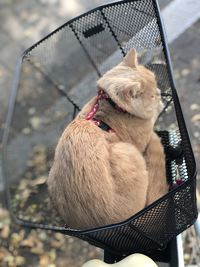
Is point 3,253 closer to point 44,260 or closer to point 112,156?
point 44,260

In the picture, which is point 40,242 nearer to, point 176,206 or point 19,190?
point 19,190

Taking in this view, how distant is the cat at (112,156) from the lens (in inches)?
77.7

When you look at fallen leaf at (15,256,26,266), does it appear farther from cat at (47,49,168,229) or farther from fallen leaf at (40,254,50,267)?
cat at (47,49,168,229)

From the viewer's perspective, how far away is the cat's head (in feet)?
7.26

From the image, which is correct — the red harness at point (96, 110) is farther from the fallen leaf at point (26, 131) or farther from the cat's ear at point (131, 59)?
the fallen leaf at point (26, 131)

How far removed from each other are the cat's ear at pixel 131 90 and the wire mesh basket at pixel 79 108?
173 millimetres

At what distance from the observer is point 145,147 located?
2.33m

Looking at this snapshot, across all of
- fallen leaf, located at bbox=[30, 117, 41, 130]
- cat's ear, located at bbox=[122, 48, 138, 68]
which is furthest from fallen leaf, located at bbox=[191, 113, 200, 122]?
fallen leaf, located at bbox=[30, 117, 41, 130]

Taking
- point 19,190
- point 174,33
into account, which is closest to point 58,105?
point 19,190

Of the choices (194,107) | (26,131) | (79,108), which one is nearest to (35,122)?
(26,131)

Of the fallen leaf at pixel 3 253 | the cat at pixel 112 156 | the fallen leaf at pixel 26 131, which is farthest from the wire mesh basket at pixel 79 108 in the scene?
the fallen leaf at pixel 3 253

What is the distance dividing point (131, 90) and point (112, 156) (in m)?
0.35

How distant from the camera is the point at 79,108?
2768 millimetres

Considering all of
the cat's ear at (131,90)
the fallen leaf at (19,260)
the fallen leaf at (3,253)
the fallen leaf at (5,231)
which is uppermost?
the cat's ear at (131,90)
